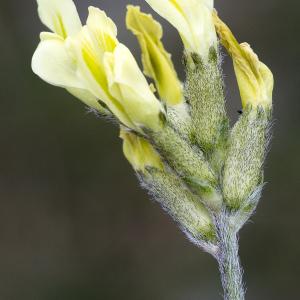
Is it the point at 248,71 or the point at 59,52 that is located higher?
the point at 59,52

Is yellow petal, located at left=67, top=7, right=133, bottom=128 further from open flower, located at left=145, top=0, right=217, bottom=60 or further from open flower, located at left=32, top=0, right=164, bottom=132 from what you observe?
open flower, located at left=145, top=0, right=217, bottom=60

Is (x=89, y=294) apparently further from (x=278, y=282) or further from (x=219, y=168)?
(x=219, y=168)

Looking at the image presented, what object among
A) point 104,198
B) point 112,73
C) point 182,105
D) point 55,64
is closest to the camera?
point 112,73

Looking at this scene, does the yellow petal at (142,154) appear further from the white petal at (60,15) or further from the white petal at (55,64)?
the white petal at (60,15)

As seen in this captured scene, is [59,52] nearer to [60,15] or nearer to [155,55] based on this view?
[60,15]

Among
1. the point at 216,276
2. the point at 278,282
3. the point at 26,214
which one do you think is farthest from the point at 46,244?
the point at 278,282

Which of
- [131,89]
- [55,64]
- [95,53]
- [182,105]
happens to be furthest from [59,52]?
[182,105]

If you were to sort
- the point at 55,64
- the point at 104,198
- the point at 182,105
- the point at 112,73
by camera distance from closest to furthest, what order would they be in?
the point at 112,73 < the point at 55,64 < the point at 182,105 < the point at 104,198
